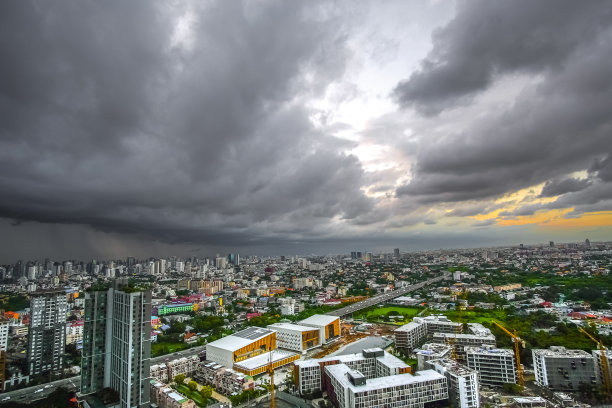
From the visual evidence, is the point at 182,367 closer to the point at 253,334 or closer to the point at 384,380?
the point at 253,334

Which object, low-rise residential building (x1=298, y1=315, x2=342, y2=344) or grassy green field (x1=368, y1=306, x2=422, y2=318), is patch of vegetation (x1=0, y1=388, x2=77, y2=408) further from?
grassy green field (x1=368, y1=306, x2=422, y2=318)

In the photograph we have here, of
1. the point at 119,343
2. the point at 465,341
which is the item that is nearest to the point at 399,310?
the point at 465,341

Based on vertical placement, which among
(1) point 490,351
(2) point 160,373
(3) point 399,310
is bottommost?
(3) point 399,310

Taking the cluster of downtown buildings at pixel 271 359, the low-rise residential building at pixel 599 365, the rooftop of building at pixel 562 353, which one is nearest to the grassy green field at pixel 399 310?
the cluster of downtown buildings at pixel 271 359

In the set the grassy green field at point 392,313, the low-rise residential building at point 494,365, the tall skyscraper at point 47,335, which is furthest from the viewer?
the grassy green field at point 392,313

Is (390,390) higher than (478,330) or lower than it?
higher

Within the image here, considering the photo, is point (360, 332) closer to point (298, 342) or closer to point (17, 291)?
point (298, 342)

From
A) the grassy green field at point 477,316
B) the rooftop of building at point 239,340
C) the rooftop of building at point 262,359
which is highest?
the rooftop of building at point 239,340

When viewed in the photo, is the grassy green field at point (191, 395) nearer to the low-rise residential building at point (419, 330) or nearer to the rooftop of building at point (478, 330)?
the low-rise residential building at point (419, 330)
